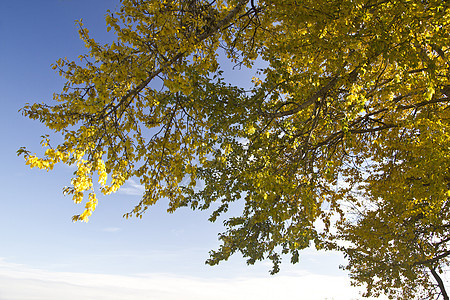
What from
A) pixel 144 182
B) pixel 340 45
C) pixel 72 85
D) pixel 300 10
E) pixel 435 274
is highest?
pixel 300 10

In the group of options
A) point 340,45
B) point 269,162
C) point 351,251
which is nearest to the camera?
point 340,45

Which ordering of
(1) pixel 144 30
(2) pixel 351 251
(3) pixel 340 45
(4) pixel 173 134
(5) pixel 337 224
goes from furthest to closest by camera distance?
1. (5) pixel 337 224
2. (2) pixel 351 251
3. (3) pixel 340 45
4. (4) pixel 173 134
5. (1) pixel 144 30

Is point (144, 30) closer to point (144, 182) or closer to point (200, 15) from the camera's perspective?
point (200, 15)

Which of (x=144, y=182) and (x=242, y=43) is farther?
(x=242, y=43)

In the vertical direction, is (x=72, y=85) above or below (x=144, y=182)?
above

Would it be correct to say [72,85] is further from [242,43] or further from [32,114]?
[242,43]

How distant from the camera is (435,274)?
12.7m

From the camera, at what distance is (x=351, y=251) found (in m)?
11.1

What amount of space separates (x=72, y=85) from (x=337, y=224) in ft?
36.9

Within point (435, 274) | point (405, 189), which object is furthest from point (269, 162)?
point (435, 274)

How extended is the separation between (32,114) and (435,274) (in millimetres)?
15766

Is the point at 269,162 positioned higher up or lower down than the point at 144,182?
higher up

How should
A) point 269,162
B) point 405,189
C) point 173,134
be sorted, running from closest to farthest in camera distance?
point 173,134 → point 269,162 → point 405,189

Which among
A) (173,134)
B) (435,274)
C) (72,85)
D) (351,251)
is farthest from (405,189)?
(72,85)
